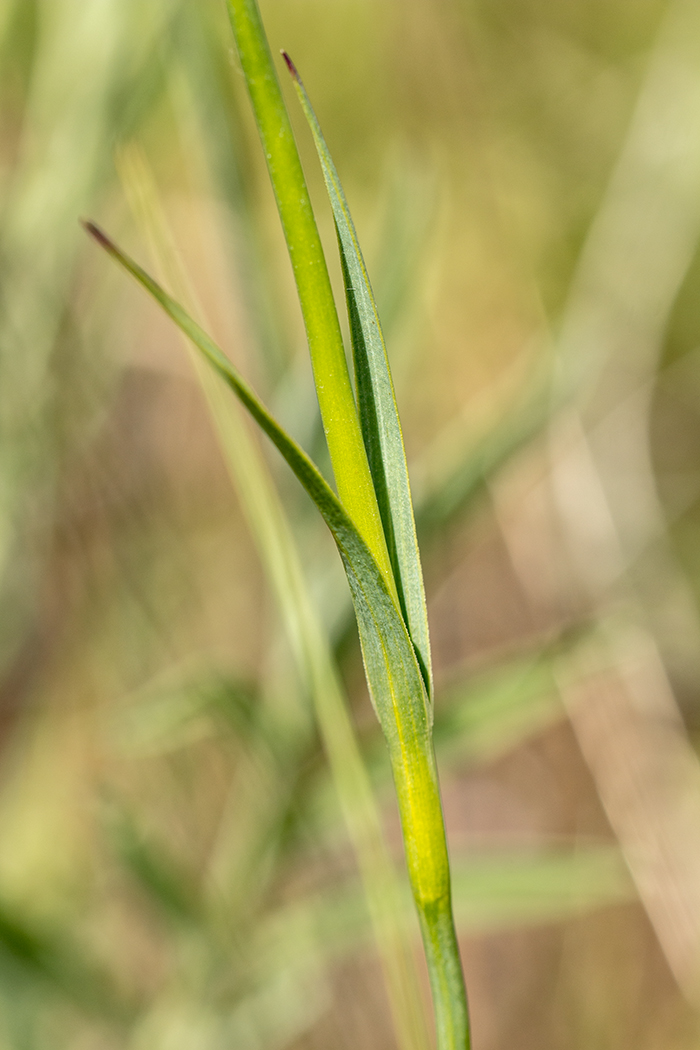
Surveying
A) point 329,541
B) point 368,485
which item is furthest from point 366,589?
point 329,541

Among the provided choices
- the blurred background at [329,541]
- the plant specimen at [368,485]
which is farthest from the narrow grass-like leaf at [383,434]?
the blurred background at [329,541]

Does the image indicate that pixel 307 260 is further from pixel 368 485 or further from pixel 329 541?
pixel 329 541

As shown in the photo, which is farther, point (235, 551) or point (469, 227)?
point (469, 227)

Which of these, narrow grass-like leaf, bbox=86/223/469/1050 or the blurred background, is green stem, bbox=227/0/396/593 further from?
the blurred background

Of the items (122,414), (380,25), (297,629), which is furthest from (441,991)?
(380,25)

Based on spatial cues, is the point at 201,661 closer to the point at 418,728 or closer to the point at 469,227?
the point at 418,728

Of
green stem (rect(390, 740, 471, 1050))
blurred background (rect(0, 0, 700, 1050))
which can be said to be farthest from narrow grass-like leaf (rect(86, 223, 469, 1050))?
blurred background (rect(0, 0, 700, 1050))

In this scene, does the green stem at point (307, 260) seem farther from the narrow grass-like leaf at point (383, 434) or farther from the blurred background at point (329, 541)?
the blurred background at point (329, 541)
